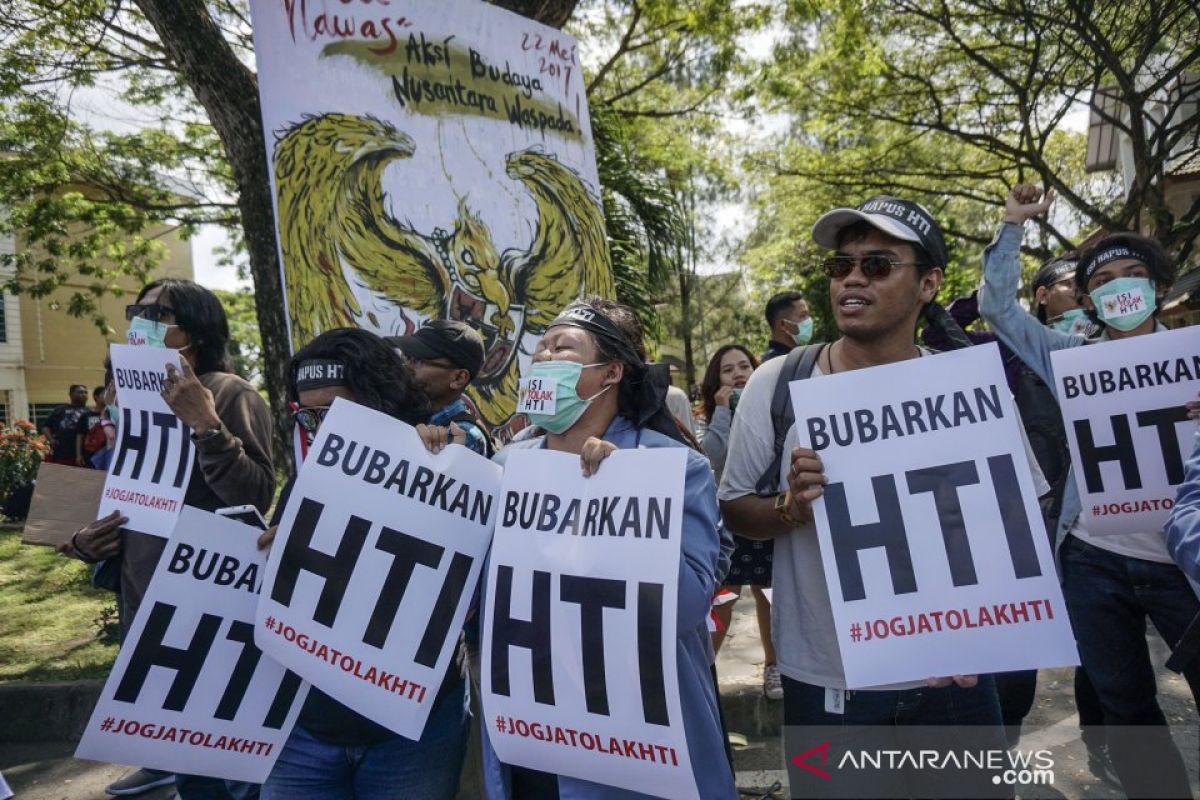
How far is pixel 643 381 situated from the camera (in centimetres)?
231

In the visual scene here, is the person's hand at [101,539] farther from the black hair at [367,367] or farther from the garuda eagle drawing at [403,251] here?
the garuda eagle drawing at [403,251]

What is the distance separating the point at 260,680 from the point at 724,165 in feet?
49.6

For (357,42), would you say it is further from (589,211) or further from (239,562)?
(239,562)

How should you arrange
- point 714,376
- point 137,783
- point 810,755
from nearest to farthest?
1. point 810,755
2. point 137,783
3. point 714,376

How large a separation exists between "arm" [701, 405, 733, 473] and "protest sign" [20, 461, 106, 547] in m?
2.94

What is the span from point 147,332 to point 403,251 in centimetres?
155

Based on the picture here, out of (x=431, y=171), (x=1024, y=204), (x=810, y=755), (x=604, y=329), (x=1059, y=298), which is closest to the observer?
(x=810, y=755)

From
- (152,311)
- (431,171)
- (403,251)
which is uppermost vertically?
(431,171)

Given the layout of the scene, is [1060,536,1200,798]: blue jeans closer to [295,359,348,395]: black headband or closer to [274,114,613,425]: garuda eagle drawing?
[295,359,348,395]: black headband

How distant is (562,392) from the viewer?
2.21 metres

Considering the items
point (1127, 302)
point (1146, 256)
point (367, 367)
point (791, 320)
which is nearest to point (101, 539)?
point (367, 367)

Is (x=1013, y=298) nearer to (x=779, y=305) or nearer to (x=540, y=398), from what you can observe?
(x=540, y=398)

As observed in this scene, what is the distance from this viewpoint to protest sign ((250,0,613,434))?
13.7ft

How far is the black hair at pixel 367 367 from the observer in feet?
8.05
